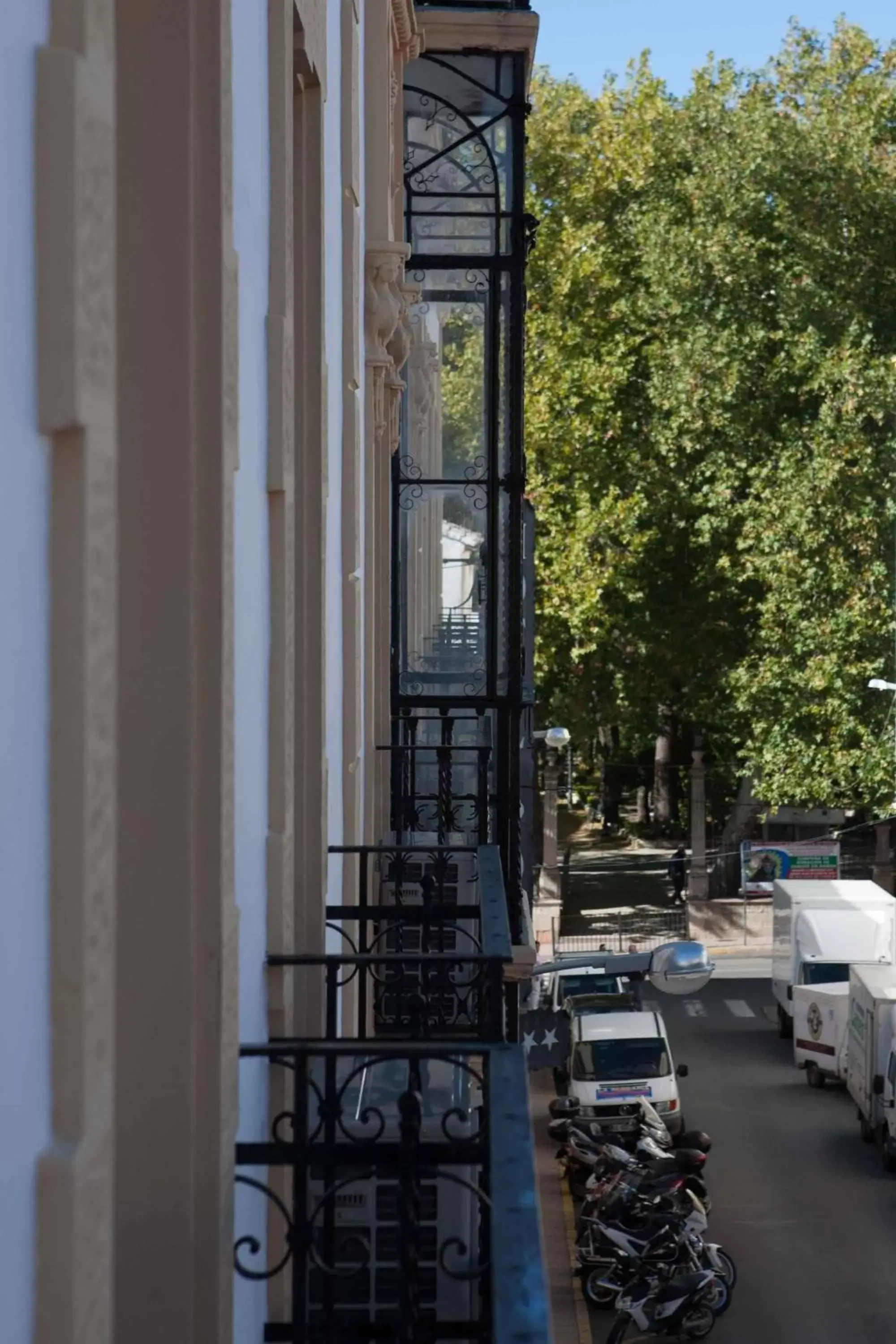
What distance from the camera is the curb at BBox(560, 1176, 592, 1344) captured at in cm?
1769

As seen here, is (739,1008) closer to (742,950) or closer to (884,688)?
(742,950)

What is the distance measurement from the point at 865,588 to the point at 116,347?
110ft

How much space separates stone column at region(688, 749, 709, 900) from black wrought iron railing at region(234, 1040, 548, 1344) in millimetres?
36138

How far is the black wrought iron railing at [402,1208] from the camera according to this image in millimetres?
3643

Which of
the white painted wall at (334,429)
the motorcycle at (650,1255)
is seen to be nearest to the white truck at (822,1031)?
the motorcycle at (650,1255)

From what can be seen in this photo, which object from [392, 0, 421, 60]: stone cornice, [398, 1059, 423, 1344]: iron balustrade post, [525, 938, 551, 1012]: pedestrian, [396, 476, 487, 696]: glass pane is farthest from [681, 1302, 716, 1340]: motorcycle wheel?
[398, 1059, 423, 1344]: iron balustrade post

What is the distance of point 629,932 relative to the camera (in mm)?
42406

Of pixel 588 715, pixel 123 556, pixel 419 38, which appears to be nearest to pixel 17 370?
pixel 123 556

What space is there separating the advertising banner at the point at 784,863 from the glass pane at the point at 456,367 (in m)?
28.5

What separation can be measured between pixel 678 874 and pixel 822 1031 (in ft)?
45.5

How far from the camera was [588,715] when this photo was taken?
4094cm

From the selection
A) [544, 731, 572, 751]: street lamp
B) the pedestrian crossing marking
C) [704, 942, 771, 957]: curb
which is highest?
[544, 731, 572, 751]: street lamp

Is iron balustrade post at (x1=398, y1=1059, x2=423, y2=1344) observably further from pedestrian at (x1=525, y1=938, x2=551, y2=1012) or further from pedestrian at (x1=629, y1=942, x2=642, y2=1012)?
pedestrian at (x1=629, y1=942, x2=642, y2=1012)

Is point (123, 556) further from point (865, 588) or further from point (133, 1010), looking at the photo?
point (865, 588)
